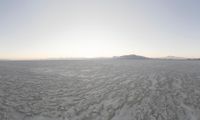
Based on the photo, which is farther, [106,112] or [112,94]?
[112,94]

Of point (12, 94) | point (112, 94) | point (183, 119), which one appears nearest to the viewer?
point (183, 119)

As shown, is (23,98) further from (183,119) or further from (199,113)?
(199,113)

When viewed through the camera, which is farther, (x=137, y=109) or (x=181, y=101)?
(x=181, y=101)

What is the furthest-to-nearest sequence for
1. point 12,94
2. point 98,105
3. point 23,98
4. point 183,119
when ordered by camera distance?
1. point 12,94
2. point 23,98
3. point 98,105
4. point 183,119

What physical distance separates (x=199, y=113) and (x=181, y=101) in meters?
1.81

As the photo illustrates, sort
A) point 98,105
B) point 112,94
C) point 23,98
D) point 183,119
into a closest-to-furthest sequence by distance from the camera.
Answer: point 183,119 < point 98,105 < point 23,98 < point 112,94

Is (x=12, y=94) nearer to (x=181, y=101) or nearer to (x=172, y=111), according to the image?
(x=172, y=111)

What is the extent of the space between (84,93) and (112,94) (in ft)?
7.87

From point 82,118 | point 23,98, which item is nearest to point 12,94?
point 23,98

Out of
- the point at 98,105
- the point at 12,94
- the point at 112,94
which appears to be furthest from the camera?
the point at 112,94

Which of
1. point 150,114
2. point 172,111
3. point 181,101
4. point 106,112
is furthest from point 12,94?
point 181,101

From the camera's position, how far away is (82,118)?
27.4 ft

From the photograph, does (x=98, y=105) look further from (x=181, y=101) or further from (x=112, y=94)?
(x=181, y=101)

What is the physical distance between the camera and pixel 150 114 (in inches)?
344
